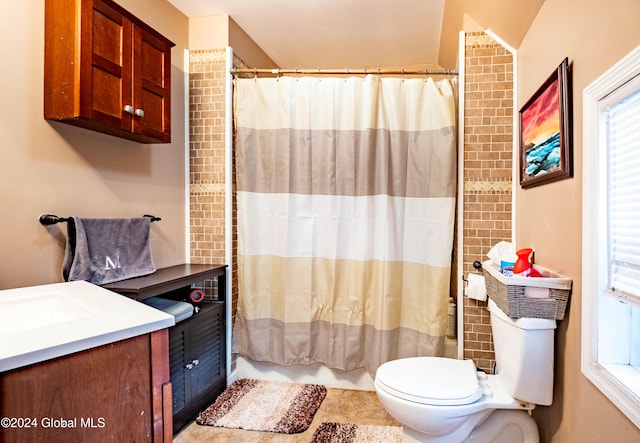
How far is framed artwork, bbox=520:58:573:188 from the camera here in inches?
54.1

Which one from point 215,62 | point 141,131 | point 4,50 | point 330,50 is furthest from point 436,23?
point 4,50

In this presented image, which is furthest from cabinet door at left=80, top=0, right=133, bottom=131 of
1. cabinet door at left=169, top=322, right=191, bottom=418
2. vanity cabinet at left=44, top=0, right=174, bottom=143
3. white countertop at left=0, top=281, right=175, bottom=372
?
cabinet door at left=169, top=322, right=191, bottom=418

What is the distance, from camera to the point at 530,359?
4.93 feet

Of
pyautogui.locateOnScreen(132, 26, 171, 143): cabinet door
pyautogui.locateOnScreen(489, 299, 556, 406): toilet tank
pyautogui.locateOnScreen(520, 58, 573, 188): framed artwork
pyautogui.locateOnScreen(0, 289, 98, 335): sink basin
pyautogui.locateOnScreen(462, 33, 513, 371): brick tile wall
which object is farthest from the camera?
pyautogui.locateOnScreen(462, 33, 513, 371): brick tile wall

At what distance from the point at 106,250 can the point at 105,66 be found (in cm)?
85

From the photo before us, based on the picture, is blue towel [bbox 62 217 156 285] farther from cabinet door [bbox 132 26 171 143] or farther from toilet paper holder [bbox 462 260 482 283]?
toilet paper holder [bbox 462 260 482 283]

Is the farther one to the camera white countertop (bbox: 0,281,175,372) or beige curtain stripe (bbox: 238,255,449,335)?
beige curtain stripe (bbox: 238,255,449,335)

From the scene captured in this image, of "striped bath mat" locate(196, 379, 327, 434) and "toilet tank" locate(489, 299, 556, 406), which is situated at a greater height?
"toilet tank" locate(489, 299, 556, 406)

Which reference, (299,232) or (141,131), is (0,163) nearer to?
(141,131)

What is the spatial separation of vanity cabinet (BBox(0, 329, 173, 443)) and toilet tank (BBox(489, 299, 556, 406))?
133cm

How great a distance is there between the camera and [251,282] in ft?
8.29

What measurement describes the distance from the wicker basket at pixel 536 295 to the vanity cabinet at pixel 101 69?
1858 millimetres

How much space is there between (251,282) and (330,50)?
2.02 m

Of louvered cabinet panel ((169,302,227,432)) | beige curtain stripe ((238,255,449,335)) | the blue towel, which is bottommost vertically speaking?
louvered cabinet panel ((169,302,227,432))
